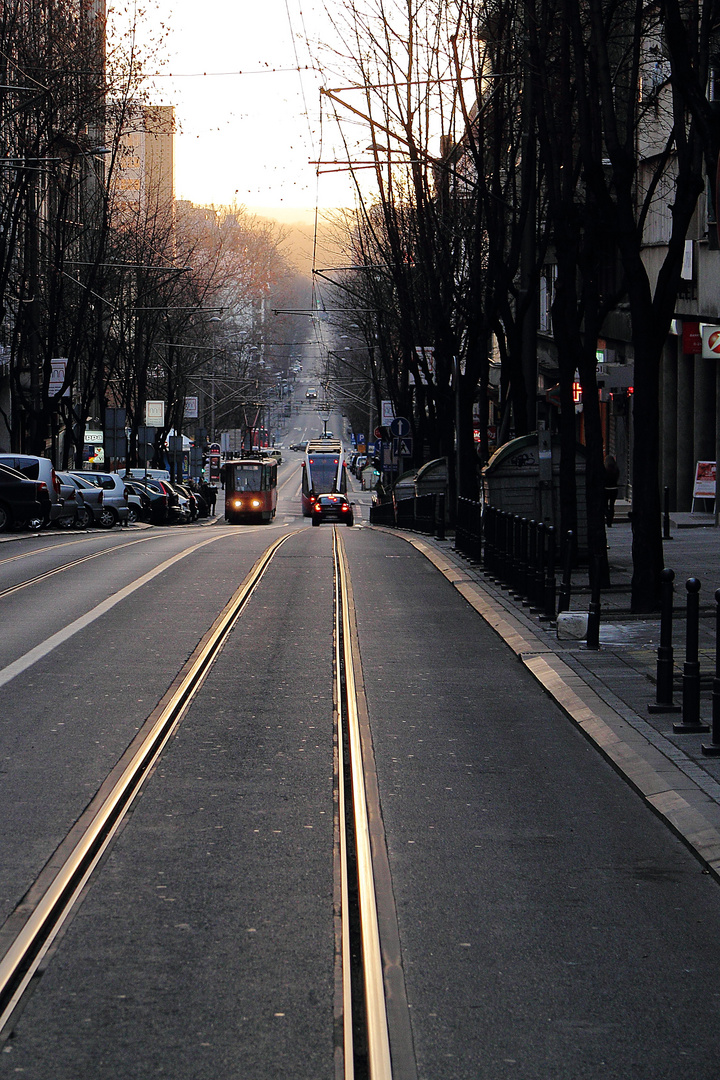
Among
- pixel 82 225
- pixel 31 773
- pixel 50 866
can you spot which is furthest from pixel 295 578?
pixel 82 225

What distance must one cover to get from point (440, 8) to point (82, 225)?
2126 centimetres

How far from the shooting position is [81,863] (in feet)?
20.9

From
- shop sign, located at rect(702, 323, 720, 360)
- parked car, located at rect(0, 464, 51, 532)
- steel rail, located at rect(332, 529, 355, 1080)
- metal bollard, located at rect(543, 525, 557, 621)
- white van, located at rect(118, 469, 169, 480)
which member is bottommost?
steel rail, located at rect(332, 529, 355, 1080)

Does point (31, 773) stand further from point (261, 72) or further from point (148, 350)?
point (148, 350)

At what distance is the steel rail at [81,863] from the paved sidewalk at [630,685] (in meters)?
2.69

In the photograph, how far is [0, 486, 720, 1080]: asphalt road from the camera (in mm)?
4520

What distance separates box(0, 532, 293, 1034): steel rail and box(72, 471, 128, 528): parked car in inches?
1216

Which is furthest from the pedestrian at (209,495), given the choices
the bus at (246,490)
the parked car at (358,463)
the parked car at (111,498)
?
the parked car at (358,463)

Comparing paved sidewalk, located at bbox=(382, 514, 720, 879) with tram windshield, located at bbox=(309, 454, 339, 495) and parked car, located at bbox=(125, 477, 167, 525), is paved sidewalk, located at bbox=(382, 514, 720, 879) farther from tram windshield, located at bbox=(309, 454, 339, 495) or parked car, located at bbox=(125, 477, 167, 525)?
tram windshield, located at bbox=(309, 454, 339, 495)

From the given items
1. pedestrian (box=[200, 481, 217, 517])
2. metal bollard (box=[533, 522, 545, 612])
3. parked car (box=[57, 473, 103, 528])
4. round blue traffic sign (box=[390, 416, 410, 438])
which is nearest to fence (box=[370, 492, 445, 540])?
round blue traffic sign (box=[390, 416, 410, 438])

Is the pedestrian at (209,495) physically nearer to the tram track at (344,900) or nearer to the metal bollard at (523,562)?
the metal bollard at (523,562)

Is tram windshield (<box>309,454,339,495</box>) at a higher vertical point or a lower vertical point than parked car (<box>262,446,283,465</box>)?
lower

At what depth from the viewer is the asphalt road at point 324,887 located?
178 inches

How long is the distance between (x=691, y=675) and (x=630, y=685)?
1876 mm
